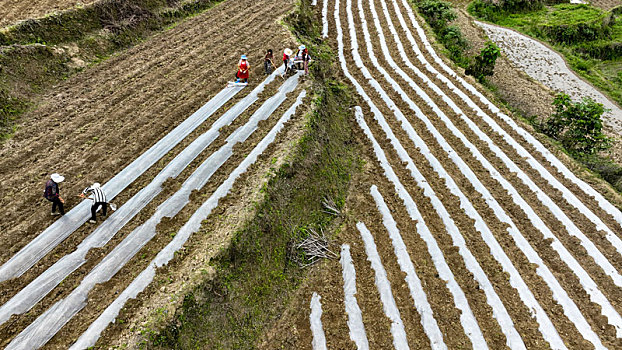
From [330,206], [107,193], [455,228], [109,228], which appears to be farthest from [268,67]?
[455,228]

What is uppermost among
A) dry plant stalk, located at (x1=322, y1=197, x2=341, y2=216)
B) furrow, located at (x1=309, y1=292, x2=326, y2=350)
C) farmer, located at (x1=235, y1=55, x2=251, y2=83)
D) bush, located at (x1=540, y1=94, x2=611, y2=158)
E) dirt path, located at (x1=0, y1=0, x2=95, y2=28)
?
dirt path, located at (x1=0, y1=0, x2=95, y2=28)

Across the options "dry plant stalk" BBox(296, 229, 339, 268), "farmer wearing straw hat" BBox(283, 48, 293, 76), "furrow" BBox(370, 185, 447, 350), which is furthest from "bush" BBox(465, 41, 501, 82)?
"dry plant stalk" BBox(296, 229, 339, 268)

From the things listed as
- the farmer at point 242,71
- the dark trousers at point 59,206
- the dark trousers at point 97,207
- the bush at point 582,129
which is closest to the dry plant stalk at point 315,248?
the dark trousers at point 97,207

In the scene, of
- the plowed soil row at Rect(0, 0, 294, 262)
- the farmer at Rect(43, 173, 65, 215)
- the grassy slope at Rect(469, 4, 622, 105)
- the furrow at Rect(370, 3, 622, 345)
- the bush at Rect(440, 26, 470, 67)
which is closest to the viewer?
the farmer at Rect(43, 173, 65, 215)

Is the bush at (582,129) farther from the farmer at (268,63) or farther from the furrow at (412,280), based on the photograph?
the farmer at (268,63)

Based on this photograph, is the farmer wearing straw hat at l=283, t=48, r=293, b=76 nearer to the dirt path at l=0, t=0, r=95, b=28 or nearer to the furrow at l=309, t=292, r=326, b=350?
the furrow at l=309, t=292, r=326, b=350

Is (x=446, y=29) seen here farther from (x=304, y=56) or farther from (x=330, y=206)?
(x=330, y=206)
